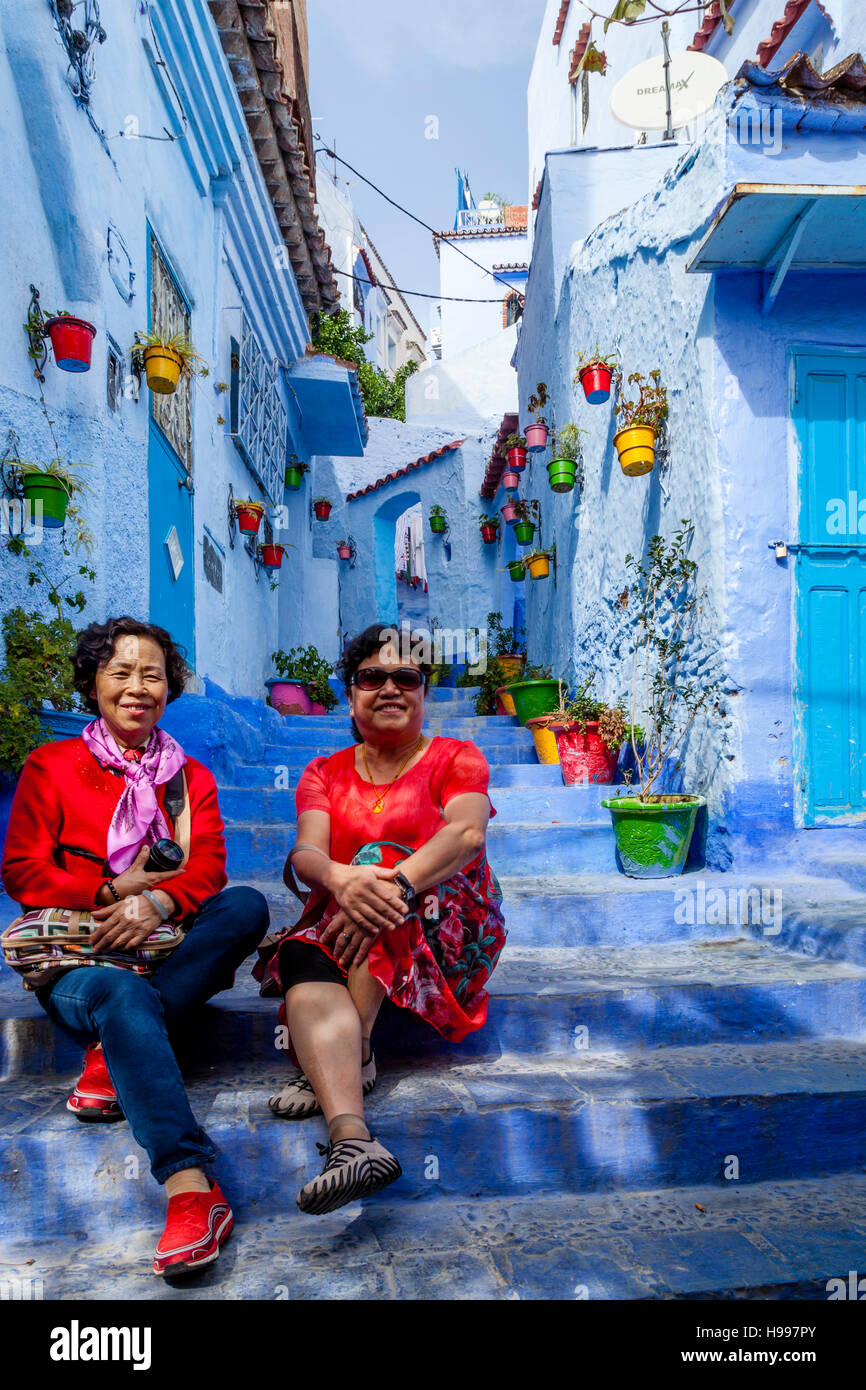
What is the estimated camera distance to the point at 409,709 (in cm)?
260

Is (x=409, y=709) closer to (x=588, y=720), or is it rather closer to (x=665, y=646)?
(x=665, y=646)

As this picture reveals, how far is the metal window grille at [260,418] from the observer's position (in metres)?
7.41

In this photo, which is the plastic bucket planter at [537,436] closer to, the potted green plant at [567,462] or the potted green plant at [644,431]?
the potted green plant at [567,462]

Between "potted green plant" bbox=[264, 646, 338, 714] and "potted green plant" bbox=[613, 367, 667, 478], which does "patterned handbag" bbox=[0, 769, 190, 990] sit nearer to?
"potted green plant" bbox=[613, 367, 667, 478]

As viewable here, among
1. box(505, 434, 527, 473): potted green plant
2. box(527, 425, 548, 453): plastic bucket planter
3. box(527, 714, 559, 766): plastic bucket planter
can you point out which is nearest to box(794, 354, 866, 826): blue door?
box(527, 714, 559, 766): plastic bucket planter

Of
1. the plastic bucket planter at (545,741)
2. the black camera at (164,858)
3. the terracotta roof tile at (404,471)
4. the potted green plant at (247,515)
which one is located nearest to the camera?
the black camera at (164,858)

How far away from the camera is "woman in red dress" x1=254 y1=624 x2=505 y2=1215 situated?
205cm

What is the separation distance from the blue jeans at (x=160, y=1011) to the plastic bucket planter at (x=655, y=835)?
7.60 ft

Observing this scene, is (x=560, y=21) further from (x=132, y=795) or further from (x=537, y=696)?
(x=132, y=795)

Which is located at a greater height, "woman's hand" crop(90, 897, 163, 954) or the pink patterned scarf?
the pink patterned scarf

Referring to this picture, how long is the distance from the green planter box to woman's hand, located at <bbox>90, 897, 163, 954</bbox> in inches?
208

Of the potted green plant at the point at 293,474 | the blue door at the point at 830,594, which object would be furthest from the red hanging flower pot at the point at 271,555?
the blue door at the point at 830,594

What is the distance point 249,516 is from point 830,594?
462cm
